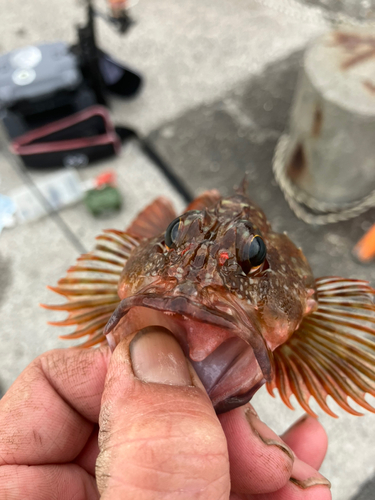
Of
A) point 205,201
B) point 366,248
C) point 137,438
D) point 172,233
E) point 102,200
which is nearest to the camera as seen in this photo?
point 137,438

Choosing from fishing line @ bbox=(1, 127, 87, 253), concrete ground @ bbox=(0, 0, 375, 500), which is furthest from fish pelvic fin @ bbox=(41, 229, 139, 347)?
fishing line @ bbox=(1, 127, 87, 253)

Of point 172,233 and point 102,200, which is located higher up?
point 172,233

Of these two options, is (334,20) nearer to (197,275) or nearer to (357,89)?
(357,89)

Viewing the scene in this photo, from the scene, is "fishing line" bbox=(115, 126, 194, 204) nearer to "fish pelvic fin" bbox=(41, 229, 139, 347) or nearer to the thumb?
"fish pelvic fin" bbox=(41, 229, 139, 347)

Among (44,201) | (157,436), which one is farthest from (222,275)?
(44,201)

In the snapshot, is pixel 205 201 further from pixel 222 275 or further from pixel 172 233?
pixel 222 275
